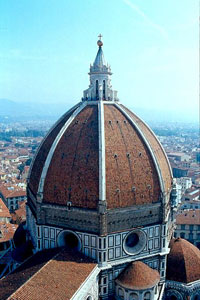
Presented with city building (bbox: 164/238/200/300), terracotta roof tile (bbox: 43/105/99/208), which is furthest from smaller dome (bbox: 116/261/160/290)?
terracotta roof tile (bbox: 43/105/99/208)

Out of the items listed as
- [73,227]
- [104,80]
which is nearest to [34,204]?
[73,227]

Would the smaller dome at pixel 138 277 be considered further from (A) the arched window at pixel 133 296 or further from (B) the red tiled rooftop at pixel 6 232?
(B) the red tiled rooftop at pixel 6 232

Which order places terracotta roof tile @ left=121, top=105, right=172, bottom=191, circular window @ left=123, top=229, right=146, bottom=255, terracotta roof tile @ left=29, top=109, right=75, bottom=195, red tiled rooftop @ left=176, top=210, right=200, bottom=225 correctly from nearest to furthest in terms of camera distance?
1. circular window @ left=123, top=229, right=146, bottom=255
2. terracotta roof tile @ left=29, top=109, right=75, bottom=195
3. terracotta roof tile @ left=121, top=105, right=172, bottom=191
4. red tiled rooftop @ left=176, top=210, right=200, bottom=225

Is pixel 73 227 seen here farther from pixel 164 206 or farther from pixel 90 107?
pixel 90 107

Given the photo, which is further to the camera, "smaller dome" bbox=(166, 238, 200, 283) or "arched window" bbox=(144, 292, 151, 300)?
"smaller dome" bbox=(166, 238, 200, 283)

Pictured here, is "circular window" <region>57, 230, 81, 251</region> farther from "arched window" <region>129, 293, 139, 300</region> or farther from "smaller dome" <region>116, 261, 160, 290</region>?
"arched window" <region>129, 293, 139, 300</region>

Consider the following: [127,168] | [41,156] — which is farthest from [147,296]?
[41,156]
